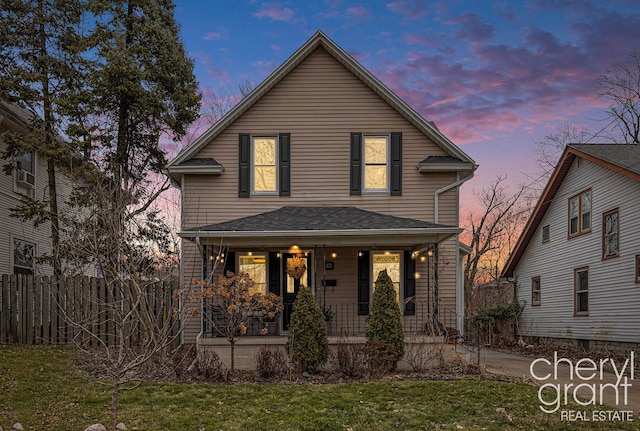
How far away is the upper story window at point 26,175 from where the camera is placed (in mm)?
17011

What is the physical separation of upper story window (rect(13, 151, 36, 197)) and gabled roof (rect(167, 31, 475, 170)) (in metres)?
6.73

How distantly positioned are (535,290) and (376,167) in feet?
34.0

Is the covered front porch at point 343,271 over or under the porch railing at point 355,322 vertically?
over

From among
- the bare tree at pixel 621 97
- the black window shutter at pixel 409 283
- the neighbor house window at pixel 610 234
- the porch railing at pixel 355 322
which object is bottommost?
the porch railing at pixel 355 322

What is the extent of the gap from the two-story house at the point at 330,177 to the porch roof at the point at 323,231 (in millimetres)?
693

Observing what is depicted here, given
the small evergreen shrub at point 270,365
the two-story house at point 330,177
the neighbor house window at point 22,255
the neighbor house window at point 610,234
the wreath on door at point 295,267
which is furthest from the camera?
the neighbor house window at point 22,255

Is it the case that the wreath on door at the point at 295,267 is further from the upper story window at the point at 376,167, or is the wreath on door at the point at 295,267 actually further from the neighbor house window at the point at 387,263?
the upper story window at the point at 376,167

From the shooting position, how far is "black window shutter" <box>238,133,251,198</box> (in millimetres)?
14039

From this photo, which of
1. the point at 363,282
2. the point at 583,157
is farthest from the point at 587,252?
the point at 363,282

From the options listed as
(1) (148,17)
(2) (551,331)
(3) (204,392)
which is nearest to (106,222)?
(3) (204,392)

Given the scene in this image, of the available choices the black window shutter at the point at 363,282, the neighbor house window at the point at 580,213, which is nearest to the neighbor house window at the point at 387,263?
the black window shutter at the point at 363,282

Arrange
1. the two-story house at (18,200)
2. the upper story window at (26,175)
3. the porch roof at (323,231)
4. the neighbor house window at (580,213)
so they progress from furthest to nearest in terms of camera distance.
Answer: the upper story window at (26,175) < the neighbor house window at (580,213) < the two-story house at (18,200) < the porch roof at (323,231)

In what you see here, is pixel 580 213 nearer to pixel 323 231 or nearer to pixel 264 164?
pixel 323 231

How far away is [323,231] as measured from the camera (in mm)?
11820
